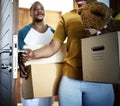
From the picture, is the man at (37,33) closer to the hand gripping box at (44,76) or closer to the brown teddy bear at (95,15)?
the hand gripping box at (44,76)

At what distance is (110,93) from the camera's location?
1373mm

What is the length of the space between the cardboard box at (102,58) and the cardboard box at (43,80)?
0.25 m

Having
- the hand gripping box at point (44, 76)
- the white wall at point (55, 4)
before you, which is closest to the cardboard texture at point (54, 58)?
the hand gripping box at point (44, 76)

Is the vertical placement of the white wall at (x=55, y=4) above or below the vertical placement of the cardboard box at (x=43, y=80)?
above

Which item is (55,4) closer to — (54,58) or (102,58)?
(54,58)

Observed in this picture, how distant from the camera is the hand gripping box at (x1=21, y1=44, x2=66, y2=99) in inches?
54.4

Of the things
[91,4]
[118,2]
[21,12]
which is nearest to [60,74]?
[91,4]

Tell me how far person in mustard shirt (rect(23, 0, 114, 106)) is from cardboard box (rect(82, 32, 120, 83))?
0.30 ft

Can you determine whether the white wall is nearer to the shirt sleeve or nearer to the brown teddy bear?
the shirt sleeve

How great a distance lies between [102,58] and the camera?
3.69 ft

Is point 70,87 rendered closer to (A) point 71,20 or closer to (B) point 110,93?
(B) point 110,93

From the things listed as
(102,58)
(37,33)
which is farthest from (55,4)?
(102,58)

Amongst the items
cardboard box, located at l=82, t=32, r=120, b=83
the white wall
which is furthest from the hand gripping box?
the white wall

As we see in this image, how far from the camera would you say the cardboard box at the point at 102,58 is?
1.04 m
